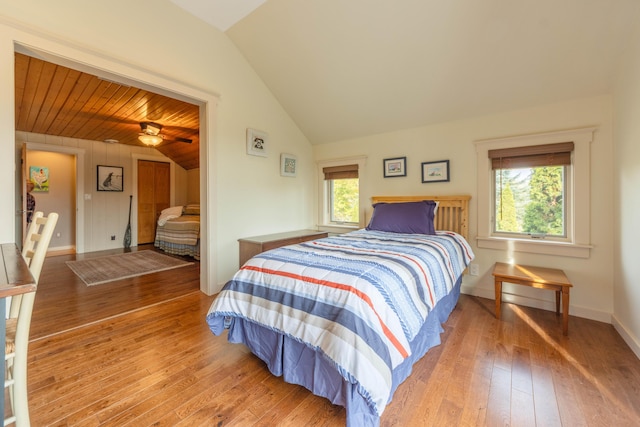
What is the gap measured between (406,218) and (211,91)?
2.57 m

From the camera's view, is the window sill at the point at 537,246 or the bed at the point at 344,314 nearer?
the bed at the point at 344,314

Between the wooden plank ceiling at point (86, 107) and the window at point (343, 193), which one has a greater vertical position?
the wooden plank ceiling at point (86, 107)

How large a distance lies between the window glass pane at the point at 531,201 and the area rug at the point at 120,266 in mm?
4551

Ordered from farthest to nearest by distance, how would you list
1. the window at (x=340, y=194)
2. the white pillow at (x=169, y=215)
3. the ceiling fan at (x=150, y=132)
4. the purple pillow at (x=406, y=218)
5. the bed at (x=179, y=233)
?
1. the white pillow at (x=169, y=215)
2. the bed at (x=179, y=233)
3. the ceiling fan at (x=150, y=132)
4. the window at (x=340, y=194)
5. the purple pillow at (x=406, y=218)

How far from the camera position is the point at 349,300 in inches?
51.7

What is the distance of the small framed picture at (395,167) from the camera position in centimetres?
355

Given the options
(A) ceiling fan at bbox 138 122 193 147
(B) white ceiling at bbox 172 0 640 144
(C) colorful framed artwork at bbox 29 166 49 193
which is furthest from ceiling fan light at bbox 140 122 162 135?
(C) colorful framed artwork at bbox 29 166 49 193

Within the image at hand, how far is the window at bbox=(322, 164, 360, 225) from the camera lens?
418 centimetres

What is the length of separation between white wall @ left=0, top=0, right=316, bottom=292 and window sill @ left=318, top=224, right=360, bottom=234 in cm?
28

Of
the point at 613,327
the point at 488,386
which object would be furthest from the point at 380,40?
the point at 613,327

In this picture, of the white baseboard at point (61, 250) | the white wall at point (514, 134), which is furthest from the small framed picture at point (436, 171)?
the white baseboard at point (61, 250)

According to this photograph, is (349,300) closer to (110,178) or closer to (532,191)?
(532,191)

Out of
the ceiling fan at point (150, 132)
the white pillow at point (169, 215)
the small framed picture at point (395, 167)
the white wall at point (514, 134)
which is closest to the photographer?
the white wall at point (514, 134)

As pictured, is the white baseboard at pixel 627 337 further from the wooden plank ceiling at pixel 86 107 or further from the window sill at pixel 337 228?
the wooden plank ceiling at pixel 86 107
